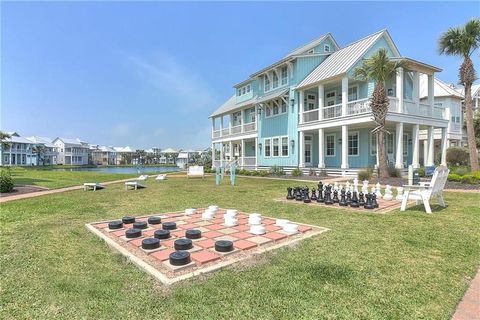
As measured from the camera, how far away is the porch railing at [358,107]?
18681 mm

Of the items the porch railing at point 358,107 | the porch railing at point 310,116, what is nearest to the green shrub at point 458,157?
the porch railing at point 358,107

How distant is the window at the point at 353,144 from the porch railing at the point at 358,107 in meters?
2.83

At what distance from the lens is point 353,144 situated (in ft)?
74.3

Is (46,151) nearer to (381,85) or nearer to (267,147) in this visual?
(267,147)

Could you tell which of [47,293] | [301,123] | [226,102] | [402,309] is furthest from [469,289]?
[226,102]

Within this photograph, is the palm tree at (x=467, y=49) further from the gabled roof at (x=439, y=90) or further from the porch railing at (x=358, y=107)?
the gabled roof at (x=439, y=90)

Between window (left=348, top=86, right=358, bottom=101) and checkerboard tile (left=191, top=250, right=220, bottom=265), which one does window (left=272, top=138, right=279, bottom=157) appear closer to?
window (left=348, top=86, right=358, bottom=101)

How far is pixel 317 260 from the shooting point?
395cm

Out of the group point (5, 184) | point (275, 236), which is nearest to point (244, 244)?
point (275, 236)

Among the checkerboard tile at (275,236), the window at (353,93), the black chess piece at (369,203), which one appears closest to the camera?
the checkerboard tile at (275,236)

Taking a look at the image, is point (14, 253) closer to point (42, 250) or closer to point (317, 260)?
point (42, 250)

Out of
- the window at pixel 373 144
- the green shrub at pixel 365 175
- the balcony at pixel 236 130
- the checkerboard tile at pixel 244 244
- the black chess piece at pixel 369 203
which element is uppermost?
the balcony at pixel 236 130

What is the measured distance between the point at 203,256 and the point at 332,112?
19.5 m

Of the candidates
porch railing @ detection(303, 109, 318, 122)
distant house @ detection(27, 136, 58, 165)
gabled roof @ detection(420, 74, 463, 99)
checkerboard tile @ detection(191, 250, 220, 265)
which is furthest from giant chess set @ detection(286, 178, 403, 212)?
distant house @ detection(27, 136, 58, 165)
